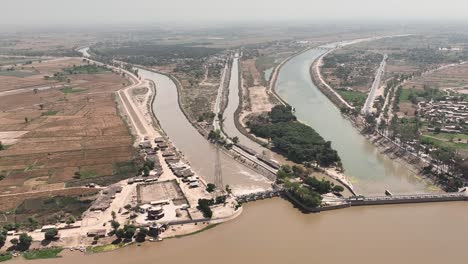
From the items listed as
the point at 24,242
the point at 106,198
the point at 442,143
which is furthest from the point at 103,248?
the point at 442,143

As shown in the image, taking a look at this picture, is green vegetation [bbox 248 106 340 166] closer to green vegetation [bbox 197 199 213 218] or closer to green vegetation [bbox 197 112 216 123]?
green vegetation [bbox 197 112 216 123]

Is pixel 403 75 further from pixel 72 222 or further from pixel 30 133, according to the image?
pixel 72 222

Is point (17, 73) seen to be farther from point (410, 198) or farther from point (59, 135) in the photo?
point (410, 198)

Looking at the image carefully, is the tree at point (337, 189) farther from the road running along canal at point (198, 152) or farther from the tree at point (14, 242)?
the tree at point (14, 242)

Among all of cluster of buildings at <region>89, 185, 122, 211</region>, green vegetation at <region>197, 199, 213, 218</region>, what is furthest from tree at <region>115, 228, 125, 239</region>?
green vegetation at <region>197, 199, 213, 218</region>

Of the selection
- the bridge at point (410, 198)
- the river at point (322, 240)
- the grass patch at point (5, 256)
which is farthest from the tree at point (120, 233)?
the bridge at point (410, 198)

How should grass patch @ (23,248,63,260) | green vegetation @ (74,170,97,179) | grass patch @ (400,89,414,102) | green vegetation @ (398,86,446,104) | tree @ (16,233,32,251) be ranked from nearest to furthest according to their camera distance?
grass patch @ (23,248,63,260) < tree @ (16,233,32,251) < green vegetation @ (74,170,97,179) < green vegetation @ (398,86,446,104) < grass patch @ (400,89,414,102)
